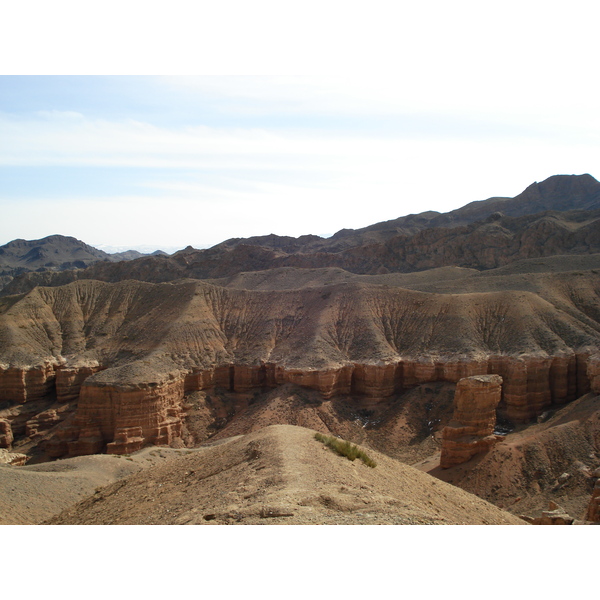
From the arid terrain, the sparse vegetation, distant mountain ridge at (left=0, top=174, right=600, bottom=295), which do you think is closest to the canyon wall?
the arid terrain

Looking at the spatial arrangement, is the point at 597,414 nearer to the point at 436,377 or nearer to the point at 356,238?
the point at 436,377

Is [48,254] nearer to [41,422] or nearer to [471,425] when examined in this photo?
[41,422]

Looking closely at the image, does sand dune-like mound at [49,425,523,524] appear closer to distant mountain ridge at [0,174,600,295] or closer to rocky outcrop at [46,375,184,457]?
rocky outcrop at [46,375,184,457]

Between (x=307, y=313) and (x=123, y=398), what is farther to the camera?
(x=307, y=313)

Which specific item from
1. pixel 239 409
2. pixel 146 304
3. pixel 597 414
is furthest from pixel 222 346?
pixel 597 414

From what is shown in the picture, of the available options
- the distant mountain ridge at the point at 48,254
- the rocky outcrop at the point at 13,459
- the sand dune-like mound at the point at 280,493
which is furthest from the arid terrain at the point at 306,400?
the distant mountain ridge at the point at 48,254
